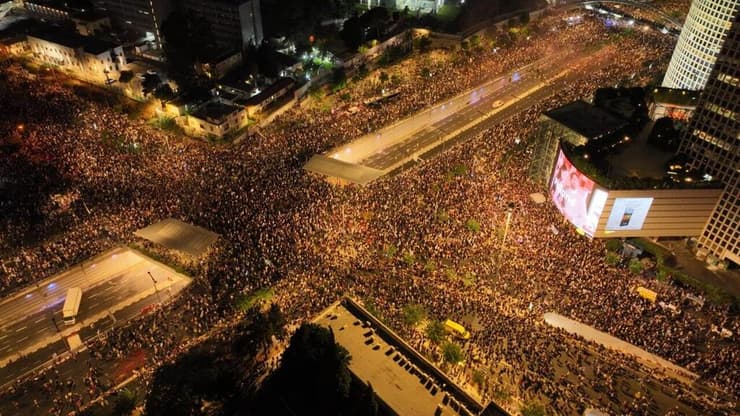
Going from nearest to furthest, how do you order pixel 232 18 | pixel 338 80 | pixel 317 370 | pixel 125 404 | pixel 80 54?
1. pixel 317 370
2. pixel 125 404
3. pixel 80 54
4. pixel 338 80
5. pixel 232 18

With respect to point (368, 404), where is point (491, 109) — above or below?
below

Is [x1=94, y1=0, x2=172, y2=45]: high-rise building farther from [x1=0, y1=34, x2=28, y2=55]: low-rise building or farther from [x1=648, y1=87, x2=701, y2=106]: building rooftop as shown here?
[x1=648, y1=87, x2=701, y2=106]: building rooftop

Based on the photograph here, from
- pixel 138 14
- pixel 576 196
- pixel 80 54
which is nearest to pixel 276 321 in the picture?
pixel 576 196

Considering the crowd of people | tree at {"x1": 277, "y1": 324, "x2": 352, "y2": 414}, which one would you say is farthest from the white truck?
tree at {"x1": 277, "y1": 324, "x2": 352, "y2": 414}

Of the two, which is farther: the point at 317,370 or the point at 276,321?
the point at 276,321

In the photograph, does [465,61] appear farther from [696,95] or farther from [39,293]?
[39,293]

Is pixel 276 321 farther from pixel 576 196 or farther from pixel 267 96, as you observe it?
pixel 267 96
